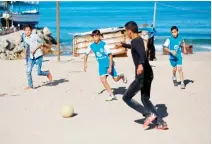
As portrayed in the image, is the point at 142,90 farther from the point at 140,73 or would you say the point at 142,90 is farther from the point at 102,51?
the point at 102,51

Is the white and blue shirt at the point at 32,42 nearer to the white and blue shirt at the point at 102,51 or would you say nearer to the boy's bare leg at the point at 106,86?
the white and blue shirt at the point at 102,51

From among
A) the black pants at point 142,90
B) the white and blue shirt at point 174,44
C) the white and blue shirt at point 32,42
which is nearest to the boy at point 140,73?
the black pants at point 142,90

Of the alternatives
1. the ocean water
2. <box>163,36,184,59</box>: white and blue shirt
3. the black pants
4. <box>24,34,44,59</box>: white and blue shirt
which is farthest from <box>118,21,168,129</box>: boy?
the ocean water

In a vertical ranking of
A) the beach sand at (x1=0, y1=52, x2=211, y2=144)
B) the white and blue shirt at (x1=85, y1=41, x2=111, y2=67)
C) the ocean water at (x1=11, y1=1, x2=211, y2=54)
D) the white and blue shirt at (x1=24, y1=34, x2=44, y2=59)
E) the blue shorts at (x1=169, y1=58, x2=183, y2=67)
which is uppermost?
the ocean water at (x1=11, y1=1, x2=211, y2=54)

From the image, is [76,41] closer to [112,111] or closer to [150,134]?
[112,111]

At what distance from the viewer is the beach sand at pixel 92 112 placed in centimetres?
648

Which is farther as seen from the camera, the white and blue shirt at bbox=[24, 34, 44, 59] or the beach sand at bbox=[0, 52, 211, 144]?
the white and blue shirt at bbox=[24, 34, 44, 59]

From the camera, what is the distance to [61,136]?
6559 mm

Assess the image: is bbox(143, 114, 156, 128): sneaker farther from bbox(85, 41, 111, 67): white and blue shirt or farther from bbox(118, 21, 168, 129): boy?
bbox(85, 41, 111, 67): white and blue shirt

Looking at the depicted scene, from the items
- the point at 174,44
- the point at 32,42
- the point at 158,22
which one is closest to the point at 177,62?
the point at 174,44

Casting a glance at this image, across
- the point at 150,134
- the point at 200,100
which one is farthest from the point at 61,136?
the point at 200,100

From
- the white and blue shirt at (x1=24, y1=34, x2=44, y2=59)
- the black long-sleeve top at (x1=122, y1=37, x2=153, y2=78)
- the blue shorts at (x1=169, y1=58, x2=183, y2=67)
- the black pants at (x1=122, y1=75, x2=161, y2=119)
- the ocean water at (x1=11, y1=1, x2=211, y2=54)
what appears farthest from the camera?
the ocean water at (x1=11, y1=1, x2=211, y2=54)

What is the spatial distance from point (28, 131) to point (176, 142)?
2.38m

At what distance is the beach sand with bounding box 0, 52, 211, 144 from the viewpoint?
21.3 feet
